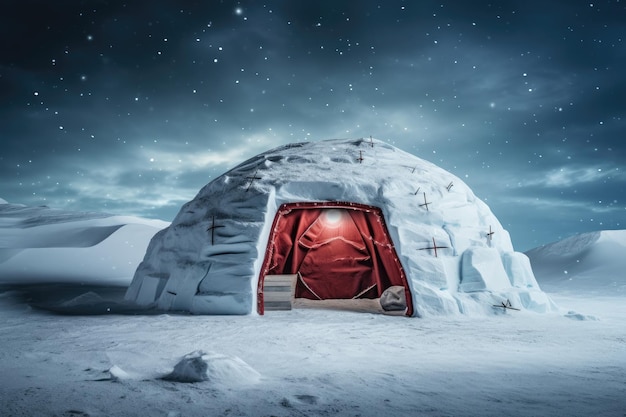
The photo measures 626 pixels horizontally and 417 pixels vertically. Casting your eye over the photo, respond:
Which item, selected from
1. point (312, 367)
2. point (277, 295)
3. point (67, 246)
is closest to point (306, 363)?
point (312, 367)

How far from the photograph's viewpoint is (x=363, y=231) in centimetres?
749

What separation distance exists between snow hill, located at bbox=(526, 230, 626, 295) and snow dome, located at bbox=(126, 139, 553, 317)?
6.93 metres

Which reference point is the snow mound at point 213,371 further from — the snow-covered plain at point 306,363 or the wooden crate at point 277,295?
the wooden crate at point 277,295

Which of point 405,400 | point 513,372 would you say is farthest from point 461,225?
point 405,400

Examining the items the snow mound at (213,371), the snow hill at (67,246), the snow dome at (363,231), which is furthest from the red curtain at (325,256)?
the snow mound at (213,371)

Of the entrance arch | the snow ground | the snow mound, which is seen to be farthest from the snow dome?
the snow mound

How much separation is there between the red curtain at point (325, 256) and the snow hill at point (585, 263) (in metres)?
6.87

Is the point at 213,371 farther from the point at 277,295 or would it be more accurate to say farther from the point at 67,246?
the point at 67,246

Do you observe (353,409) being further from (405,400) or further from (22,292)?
(22,292)

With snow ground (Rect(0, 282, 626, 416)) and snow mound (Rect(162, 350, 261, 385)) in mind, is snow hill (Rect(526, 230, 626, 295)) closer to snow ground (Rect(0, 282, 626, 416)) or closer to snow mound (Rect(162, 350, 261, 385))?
snow ground (Rect(0, 282, 626, 416))

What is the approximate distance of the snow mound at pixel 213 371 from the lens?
230cm

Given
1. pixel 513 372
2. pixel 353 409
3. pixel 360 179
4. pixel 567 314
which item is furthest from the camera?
pixel 360 179

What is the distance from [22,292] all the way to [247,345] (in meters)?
6.61

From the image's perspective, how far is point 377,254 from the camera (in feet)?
25.6
